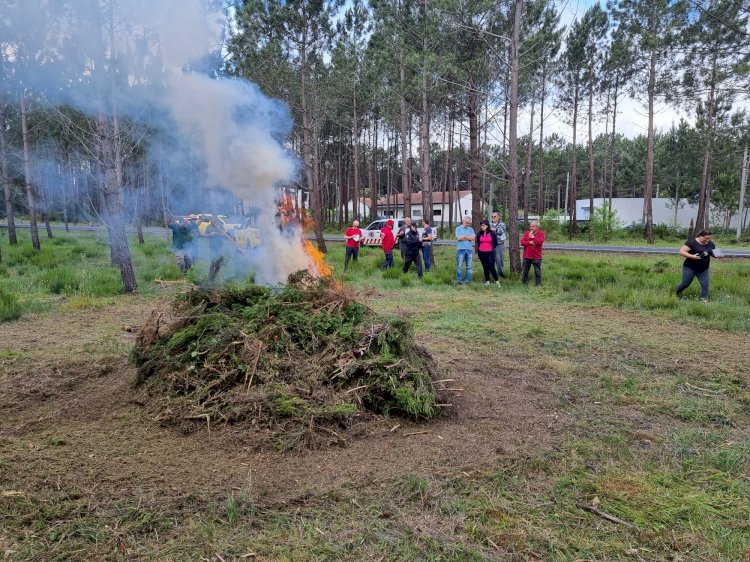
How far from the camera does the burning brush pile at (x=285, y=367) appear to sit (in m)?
4.09

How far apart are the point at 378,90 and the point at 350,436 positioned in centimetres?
2016

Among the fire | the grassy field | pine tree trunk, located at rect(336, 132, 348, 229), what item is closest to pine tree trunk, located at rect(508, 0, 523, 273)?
the grassy field

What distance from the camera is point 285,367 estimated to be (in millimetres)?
4496

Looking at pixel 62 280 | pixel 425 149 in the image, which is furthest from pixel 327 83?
pixel 62 280

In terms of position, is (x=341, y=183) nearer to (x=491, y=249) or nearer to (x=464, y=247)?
(x=464, y=247)

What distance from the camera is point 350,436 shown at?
4.00 m

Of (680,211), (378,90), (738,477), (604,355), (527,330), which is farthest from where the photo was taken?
(680,211)

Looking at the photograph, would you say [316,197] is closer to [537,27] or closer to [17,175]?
[537,27]

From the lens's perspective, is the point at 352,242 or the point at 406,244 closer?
the point at 406,244

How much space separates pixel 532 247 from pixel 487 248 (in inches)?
40.1

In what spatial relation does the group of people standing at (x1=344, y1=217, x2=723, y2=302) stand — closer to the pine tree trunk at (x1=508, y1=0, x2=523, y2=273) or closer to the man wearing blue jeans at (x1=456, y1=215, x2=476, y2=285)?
the man wearing blue jeans at (x1=456, y1=215, x2=476, y2=285)

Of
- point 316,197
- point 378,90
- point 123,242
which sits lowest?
point 123,242

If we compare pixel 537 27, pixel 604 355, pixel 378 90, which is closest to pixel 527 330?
pixel 604 355

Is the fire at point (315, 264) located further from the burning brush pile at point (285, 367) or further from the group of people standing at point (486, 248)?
the group of people standing at point (486, 248)
